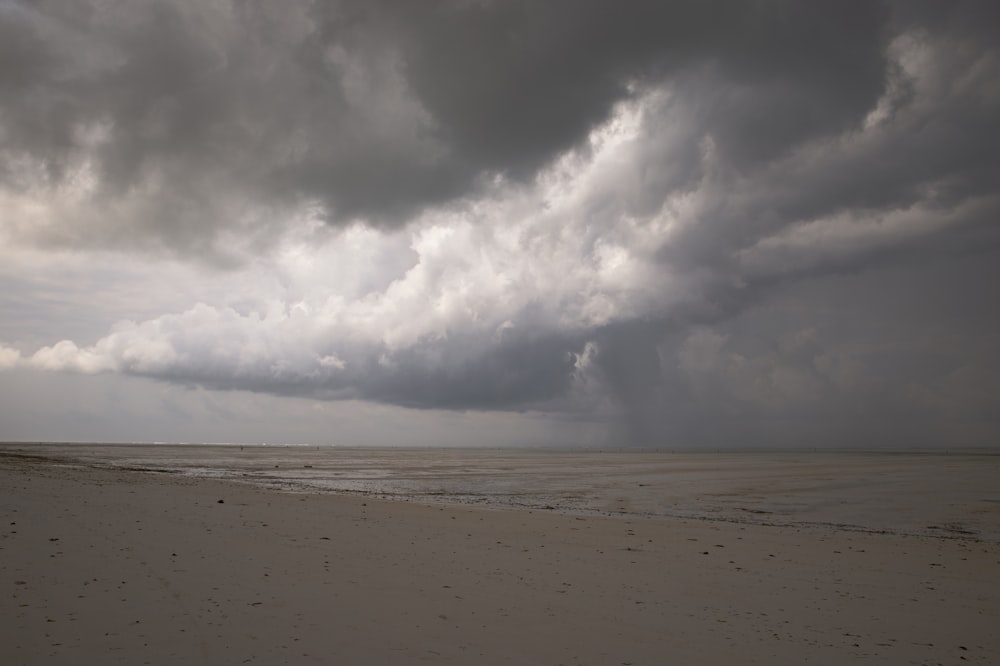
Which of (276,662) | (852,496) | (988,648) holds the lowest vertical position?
(852,496)

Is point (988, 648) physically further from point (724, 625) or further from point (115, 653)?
point (115, 653)

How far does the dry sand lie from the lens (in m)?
7.75

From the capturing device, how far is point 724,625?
9.24 m

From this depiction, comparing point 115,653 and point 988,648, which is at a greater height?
point 115,653

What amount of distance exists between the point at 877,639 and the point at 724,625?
229 cm

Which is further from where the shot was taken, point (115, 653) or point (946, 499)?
point (946, 499)

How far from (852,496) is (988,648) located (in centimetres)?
3113

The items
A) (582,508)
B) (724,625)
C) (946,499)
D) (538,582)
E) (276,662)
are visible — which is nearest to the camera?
(276,662)

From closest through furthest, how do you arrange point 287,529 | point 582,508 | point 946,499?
point 287,529
point 582,508
point 946,499

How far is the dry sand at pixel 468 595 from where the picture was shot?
305 inches

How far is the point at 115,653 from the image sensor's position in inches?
278

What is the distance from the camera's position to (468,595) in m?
10.4

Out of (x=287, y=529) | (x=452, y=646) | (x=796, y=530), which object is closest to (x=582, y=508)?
(x=796, y=530)

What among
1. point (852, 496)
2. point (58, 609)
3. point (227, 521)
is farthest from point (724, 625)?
point (852, 496)
